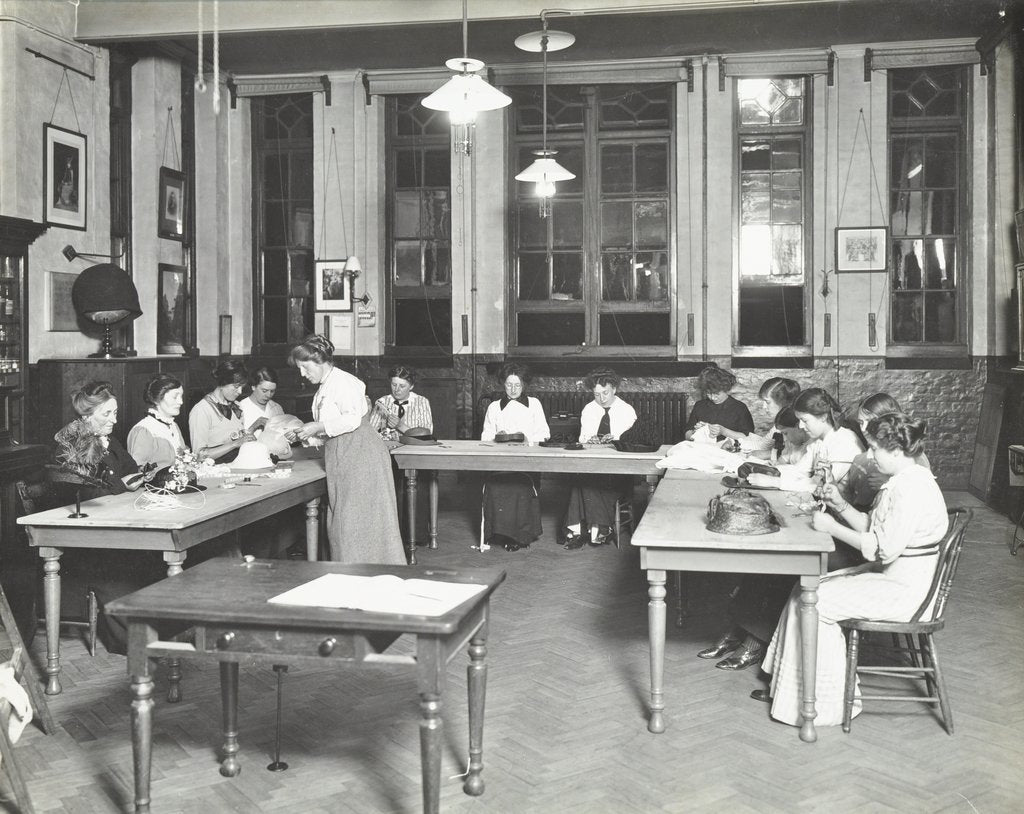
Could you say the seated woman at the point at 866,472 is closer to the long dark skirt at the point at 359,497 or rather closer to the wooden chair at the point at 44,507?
the long dark skirt at the point at 359,497

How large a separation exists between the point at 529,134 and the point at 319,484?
19.1 ft

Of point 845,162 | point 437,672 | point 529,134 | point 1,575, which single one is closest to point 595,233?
point 529,134

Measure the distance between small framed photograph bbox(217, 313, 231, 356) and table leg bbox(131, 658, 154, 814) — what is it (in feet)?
26.5

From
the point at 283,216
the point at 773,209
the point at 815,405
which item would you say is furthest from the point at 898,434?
the point at 283,216

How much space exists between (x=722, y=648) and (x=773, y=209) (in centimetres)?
639

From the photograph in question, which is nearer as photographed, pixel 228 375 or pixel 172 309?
pixel 228 375

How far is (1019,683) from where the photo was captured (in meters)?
4.61

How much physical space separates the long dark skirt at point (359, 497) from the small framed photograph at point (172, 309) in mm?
4681

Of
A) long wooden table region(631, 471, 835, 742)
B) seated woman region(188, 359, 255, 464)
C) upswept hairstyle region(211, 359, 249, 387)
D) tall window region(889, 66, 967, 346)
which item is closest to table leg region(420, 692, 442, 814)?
long wooden table region(631, 471, 835, 742)

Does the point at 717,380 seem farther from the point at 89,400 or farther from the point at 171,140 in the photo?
the point at 171,140

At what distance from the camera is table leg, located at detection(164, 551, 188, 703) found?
14.3 feet

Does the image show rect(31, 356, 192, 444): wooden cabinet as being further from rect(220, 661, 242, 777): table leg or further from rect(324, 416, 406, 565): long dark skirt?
rect(220, 661, 242, 777): table leg

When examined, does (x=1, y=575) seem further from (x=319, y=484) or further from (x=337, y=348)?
(x=337, y=348)

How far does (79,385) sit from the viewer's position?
7871 mm
